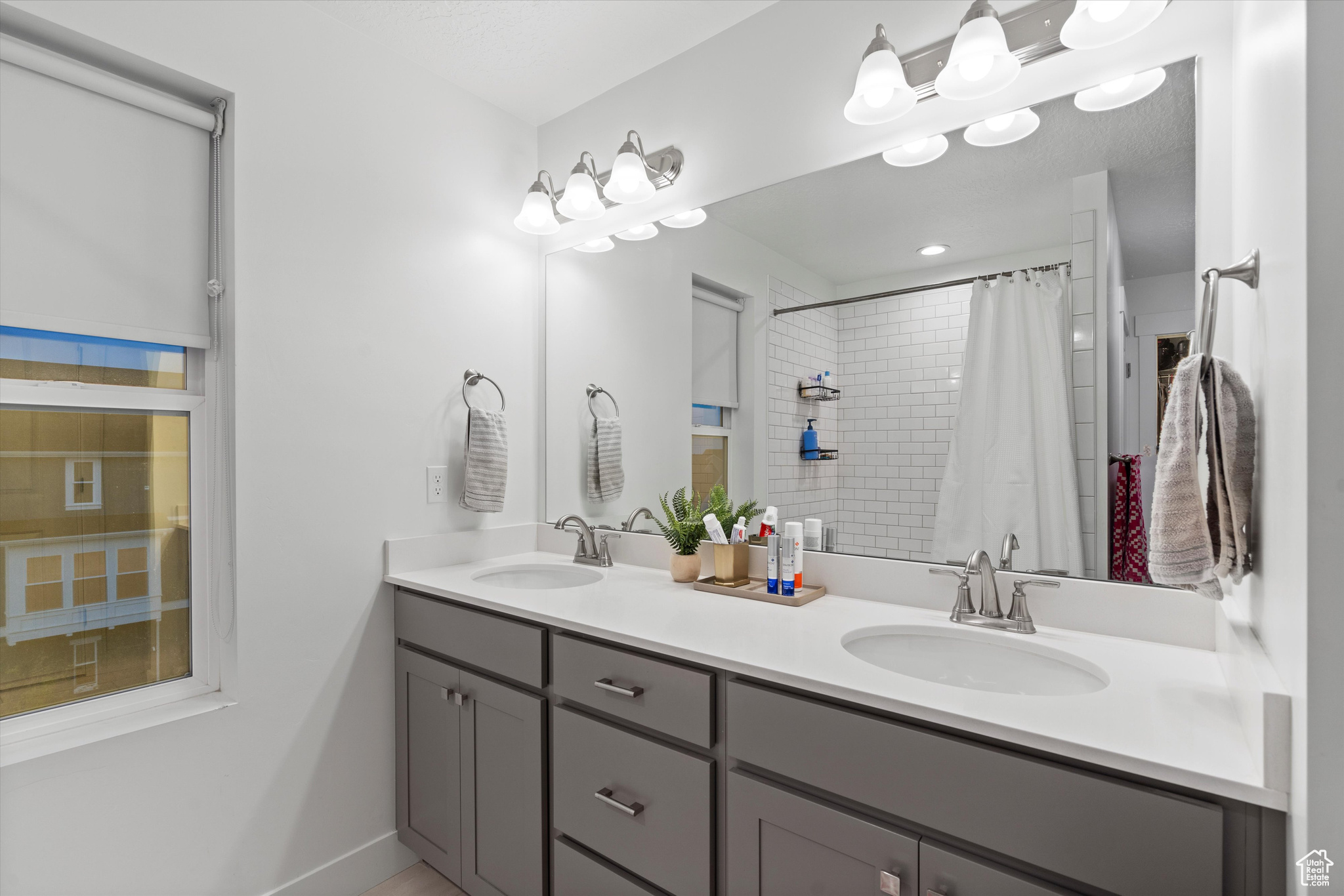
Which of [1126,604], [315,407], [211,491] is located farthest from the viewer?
[315,407]

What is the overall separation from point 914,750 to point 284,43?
2.22 m

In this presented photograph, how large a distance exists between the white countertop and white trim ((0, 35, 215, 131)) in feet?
4.37

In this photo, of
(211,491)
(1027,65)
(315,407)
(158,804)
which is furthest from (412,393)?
(1027,65)

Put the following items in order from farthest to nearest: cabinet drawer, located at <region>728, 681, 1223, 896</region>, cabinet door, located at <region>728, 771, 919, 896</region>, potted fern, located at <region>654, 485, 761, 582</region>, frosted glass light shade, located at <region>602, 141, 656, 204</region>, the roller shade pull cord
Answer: frosted glass light shade, located at <region>602, 141, 656, 204</region>, potted fern, located at <region>654, 485, 761, 582</region>, the roller shade pull cord, cabinet door, located at <region>728, 771, 919, 896</region>, cabinet drawer, located at <region>728, 681, 1223, 896</region>

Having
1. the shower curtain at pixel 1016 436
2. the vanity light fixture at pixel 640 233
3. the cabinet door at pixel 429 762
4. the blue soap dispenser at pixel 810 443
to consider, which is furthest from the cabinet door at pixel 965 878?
the vanity light fixture at pixel 640 233

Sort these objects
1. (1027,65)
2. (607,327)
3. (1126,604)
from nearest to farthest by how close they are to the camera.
→ (1126,604)
(1027,65)
(607,327)

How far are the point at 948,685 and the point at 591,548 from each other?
1263 millimetres

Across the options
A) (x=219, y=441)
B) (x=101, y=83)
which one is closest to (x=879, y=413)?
(x=219, y=441)

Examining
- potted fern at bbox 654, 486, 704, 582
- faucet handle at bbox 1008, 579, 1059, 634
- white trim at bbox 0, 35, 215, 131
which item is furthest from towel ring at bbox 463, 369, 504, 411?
faucet handle at bbox 1008, 579, 1059, 634

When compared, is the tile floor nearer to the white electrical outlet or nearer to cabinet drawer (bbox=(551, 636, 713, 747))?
cabinet drawer (bbox=(551, 636, 713, 747))

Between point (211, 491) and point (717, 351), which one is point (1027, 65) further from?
point (211, 491)

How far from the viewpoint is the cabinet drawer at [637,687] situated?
120cm

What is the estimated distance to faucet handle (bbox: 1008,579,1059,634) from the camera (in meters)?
1.28

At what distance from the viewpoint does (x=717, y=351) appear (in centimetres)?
192
